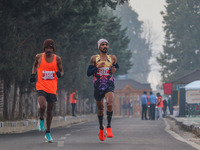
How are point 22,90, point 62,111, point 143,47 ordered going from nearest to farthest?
point 22,90
point 62,111
point 143,47

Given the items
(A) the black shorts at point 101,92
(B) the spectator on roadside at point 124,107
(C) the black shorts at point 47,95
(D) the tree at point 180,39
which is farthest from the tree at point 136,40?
(C) the black shorts at point 47,95

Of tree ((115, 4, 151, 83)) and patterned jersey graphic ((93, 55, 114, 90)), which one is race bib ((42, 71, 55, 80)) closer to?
patterned jersey graphic ((93, 55, 114, 90))

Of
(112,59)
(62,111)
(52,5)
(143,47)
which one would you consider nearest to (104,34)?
(62,111)

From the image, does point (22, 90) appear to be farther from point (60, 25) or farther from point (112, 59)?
point (112, 59)

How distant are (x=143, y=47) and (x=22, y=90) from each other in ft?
331

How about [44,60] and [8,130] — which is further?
[8,130]

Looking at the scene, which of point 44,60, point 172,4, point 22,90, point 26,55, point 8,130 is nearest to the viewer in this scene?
point 44,60

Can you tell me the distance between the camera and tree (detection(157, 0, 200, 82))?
72.5 metres

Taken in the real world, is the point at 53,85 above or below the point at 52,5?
below

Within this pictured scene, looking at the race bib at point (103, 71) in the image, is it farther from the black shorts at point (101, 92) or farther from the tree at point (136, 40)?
the tree at point (136, 40)

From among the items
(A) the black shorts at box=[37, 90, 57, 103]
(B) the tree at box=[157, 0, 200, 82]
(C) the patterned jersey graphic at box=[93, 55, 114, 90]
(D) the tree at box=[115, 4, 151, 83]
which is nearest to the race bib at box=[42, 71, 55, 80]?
(A) the black shorts at box=[37, 90, 57, 103]

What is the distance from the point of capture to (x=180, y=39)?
73750mm

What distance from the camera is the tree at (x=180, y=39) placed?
7250 centimetres

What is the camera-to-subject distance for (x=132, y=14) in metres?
128
